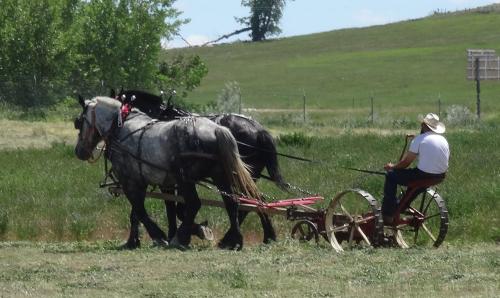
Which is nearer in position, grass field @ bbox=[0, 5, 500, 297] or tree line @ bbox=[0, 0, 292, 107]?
grass field @ bbox=[0, 5, 500, 297]

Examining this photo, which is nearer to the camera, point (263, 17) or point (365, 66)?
point (365, 66)

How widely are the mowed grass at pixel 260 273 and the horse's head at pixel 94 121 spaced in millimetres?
2182

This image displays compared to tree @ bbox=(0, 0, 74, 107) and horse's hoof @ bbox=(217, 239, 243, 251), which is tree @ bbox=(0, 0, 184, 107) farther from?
horse's hoof @ bbox=(217, 239, 243, 251)

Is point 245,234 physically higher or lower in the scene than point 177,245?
lower

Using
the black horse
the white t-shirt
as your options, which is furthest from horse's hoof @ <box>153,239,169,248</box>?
the white t-shirt

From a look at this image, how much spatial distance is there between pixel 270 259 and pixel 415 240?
3.12 metres

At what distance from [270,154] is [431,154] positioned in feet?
9.97

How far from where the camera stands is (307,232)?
1686 centimetres

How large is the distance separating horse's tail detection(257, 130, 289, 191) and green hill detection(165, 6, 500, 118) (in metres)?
45.2

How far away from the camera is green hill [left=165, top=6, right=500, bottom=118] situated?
73188 millimetres

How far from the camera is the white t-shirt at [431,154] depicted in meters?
15.0

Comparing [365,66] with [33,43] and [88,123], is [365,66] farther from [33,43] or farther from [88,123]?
[88,123]

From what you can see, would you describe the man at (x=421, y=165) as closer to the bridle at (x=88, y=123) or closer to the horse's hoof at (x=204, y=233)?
the horse's hoof at (x=204, y=233)

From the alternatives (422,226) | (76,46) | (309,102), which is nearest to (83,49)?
(76,46)
